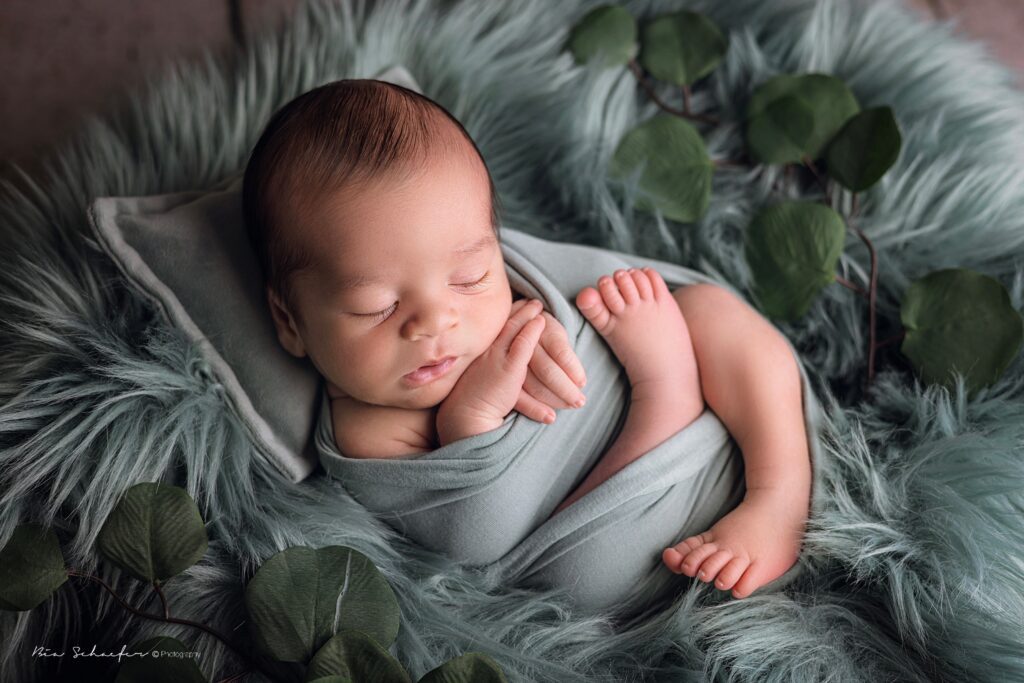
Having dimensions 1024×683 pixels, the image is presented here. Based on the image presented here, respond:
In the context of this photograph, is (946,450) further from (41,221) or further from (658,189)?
(41,221)

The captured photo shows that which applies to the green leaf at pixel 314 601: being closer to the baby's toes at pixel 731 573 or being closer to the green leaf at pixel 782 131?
the baby's toes at pixel 731 573

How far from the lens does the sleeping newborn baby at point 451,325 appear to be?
954mm

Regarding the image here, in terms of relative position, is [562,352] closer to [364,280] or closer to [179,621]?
[364,280]

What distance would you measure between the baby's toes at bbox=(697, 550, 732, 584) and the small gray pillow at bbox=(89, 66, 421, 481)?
1.68 ft

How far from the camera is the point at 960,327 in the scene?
1.09 m

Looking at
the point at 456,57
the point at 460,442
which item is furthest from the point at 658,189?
the point at 460,442

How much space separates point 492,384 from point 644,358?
21 centimetres

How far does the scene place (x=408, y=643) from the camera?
97cm

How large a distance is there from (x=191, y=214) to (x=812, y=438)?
850 millimetres

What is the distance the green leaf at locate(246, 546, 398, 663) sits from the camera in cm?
88

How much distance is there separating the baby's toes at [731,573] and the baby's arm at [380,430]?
1.29 ft

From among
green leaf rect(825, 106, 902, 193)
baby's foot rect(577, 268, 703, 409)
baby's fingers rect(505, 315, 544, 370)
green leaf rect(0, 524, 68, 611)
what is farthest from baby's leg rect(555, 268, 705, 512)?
green leaf rect(0, 524, 68, 611)

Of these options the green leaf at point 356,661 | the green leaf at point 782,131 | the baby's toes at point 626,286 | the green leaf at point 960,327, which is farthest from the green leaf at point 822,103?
the green leaf at point 356,661

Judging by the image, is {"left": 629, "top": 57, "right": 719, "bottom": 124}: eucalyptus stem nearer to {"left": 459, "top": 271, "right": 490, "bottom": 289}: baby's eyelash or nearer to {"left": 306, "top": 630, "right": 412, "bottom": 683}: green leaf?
{"left": 459, "top": 271, "right": 490, "bottom": 289}: baby's eyelash
